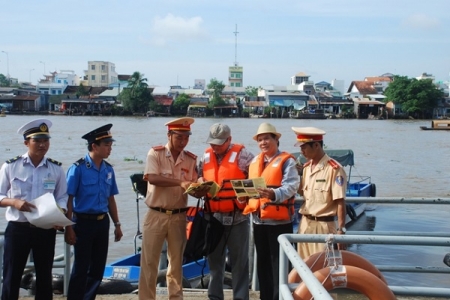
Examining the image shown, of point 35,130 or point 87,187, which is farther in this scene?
point 87,187

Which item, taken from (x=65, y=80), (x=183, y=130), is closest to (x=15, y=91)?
(x=65, y=80)

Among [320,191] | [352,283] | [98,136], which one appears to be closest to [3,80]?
[98,136]

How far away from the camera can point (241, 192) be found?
16.3 ft

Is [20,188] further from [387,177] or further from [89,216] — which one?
[387,177]

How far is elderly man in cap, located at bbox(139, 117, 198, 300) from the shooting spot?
5332 mm

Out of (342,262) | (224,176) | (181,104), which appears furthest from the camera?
(181,104)

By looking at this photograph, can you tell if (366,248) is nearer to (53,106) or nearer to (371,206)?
(371,206)

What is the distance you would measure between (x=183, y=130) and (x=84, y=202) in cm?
102

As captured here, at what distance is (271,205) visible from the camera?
Answer: 5219mm

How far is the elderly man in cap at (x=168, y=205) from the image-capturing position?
17.5ft

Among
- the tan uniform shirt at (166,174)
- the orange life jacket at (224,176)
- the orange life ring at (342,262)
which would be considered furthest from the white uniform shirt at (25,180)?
the orange life ring at (342,262)

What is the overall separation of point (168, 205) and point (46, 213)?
1.11m

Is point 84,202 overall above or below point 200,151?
above

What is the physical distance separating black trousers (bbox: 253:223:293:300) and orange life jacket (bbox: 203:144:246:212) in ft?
0.98
